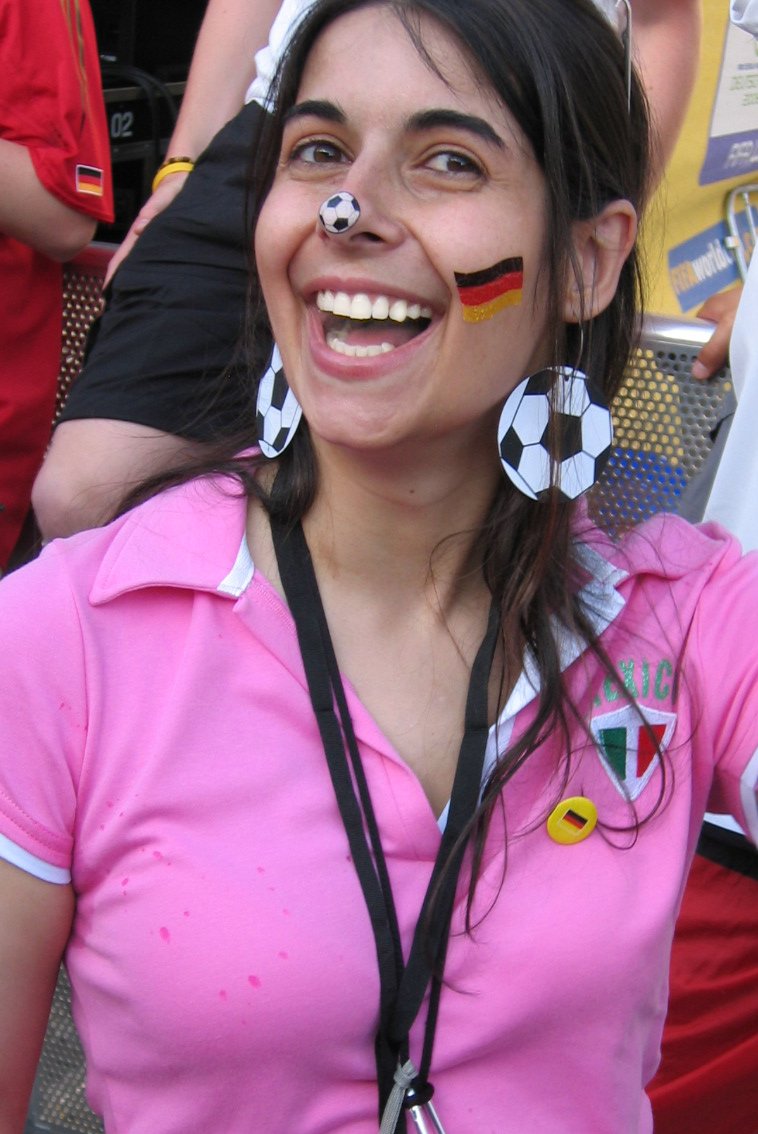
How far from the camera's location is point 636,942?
4.46ft

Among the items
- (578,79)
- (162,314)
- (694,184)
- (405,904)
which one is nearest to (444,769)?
(405,904)

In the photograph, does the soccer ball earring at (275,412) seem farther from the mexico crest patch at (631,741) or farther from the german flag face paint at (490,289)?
the mexico crest patch at (631,741)

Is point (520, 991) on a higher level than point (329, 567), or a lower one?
lower

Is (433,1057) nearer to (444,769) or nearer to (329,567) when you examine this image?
(444,769)

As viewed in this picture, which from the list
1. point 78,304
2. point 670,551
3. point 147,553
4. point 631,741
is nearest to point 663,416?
point 670,551

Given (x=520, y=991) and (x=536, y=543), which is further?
(x=536, y=543)

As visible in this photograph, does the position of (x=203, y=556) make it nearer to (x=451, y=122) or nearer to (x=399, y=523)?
(x=399, y=523)

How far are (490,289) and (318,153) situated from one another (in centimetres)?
26

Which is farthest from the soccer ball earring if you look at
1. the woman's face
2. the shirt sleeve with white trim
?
the shirt sleeve with white trim

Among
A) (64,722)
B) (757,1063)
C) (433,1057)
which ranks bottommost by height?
(757,1063)

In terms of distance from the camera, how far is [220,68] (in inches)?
95.0

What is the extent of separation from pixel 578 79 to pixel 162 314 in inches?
34.2

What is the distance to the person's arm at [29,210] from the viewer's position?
2.46m

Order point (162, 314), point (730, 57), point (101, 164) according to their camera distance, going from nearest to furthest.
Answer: point (162, 314), point (101, 164), point (730, 57)
